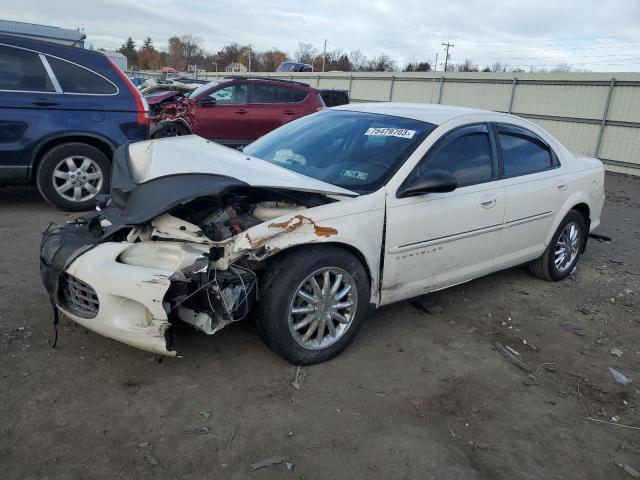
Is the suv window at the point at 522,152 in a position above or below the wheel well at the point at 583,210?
above

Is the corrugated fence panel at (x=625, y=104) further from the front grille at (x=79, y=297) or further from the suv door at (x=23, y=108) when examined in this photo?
the front grille at (x=79, y=297)

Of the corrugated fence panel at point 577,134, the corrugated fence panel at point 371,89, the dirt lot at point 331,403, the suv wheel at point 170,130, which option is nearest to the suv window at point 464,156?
the dirt lot at point 331,403

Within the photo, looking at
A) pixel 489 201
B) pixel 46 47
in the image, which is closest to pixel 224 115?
pixel 46 47

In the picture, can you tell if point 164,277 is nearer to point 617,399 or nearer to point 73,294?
point 73,294

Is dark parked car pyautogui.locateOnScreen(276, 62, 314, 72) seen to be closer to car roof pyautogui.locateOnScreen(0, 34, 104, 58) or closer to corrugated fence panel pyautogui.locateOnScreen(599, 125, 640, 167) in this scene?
corrugated fence panel pyautogui.locateOnScreen(599, 125, 640, 167)

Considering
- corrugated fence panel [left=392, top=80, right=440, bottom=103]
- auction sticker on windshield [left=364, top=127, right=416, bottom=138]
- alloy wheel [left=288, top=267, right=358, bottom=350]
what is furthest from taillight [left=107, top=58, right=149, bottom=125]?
corrugated fence panel [left=392, top=80, right=440, bottom=103]

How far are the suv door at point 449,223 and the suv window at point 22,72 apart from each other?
4.69 m

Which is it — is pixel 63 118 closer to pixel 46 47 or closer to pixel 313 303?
pixel 46 47

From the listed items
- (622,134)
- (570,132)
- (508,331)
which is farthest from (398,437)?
(570,132)

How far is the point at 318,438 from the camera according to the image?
266 cm

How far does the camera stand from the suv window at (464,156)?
3793 millimetres

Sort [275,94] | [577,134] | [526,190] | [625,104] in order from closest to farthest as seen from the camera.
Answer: [526,190] → [275,94] → [625,104] → [577,134]

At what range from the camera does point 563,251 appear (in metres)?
5.23

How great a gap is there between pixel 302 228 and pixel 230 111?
8.12m
